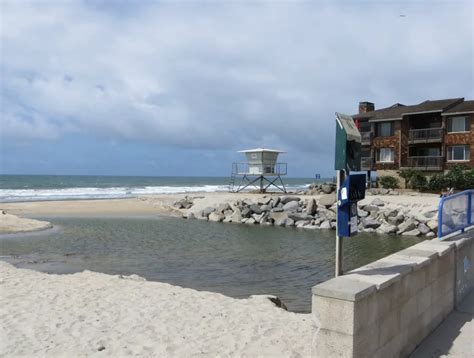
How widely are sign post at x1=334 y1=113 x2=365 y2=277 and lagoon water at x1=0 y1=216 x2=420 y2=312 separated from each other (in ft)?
13.8

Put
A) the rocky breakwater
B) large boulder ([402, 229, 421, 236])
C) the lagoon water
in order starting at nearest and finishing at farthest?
the lagoon water, large boulder ([402, 229, 421, 236]), the rocky breakwater

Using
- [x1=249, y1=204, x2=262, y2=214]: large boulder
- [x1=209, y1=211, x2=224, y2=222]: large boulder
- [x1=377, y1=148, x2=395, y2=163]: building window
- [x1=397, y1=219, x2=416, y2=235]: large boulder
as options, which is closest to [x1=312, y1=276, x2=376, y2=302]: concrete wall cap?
[x1=397, y1=219, x2=416, y2=235]: large boulder

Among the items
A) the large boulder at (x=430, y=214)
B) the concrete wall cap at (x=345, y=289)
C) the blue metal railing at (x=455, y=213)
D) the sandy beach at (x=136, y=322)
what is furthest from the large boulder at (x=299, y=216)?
the concrete wall cap at (x=345, y=289)

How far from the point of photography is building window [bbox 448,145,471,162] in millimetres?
37844

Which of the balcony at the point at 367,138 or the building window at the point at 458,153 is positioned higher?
the balcony at the point at 367,138

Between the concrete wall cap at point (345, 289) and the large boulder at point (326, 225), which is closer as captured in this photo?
the concrete wall cap at point (345, 289)

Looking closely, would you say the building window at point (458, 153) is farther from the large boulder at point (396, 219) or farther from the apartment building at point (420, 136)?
the large boulder at point (396, 219)

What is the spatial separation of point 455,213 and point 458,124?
34.2 meters

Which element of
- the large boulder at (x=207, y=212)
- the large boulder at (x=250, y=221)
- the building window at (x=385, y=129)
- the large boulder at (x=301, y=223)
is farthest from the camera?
the building window at (x=385, y=129)

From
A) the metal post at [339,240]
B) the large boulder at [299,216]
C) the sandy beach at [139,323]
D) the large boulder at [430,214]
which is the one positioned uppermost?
the metal post at [339,240]

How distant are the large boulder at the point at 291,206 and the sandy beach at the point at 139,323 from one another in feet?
62.0

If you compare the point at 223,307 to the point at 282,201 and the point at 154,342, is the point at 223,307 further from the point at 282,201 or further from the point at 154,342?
the point at 282,201

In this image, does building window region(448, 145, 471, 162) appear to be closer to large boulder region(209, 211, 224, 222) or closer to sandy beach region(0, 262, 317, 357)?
large boulder region(209, 211, 224, 222)

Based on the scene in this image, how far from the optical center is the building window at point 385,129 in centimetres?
4291
